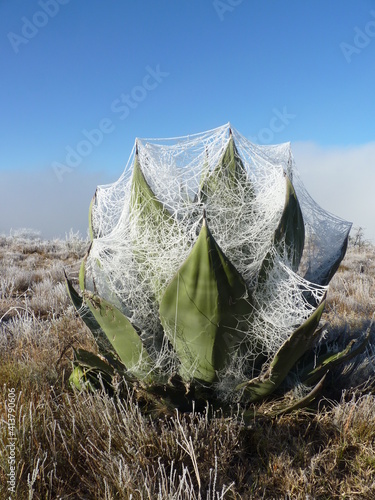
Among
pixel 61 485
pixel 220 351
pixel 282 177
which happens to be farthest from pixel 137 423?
pixel 282 177

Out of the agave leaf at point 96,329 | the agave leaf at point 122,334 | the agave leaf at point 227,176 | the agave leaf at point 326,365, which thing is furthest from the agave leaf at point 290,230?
the agave leaf at point 96,329

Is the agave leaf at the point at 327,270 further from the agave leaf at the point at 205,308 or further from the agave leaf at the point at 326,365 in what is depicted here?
the agave leaf at the point at 205,308

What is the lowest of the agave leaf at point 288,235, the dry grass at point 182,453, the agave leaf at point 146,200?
the dry grass at point 182,453

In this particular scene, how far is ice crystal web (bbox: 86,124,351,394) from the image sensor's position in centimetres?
137

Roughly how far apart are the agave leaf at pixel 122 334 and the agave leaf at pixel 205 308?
14 centimetres

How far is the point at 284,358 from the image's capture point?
1321 mm

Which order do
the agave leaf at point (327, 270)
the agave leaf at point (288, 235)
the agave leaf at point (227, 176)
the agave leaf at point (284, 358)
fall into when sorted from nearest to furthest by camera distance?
the agave leaf at point (284, 358), the agave leaf at point (288, 235), the agave leaf at point (227, 176), the agave leaf at point (327, 270)

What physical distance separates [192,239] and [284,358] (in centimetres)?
59

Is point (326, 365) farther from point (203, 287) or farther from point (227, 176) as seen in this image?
point (227, 176)

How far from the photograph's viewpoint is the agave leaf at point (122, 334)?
1397 mm

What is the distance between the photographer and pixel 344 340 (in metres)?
2.24

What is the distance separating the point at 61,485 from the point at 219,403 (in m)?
0.68

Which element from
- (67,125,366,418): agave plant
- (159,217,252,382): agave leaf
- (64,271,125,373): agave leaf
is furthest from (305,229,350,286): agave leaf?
(64,271,125,373): agave leaf

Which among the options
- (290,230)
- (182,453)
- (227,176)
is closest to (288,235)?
(290,230)
